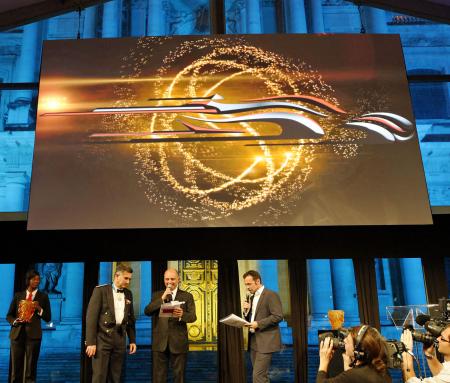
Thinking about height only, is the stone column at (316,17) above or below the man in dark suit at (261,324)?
above

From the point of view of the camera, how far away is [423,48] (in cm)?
1397

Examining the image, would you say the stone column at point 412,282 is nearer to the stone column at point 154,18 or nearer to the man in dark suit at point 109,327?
the stone column at point 154,18

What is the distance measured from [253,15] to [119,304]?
817 centimetres

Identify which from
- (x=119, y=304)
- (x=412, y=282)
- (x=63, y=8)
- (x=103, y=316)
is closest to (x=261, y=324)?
(x=119, y=304)

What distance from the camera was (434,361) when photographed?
2512 mm

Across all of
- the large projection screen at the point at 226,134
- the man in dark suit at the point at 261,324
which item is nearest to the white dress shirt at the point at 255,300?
the man in dark suit at the point at 261,324

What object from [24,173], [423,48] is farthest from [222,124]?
[423,48]

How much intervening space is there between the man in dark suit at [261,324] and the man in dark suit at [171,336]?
54 centimetres

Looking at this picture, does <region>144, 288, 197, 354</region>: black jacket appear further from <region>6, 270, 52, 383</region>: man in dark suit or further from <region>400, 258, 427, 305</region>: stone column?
<region>400, 258, 427, 305</region>: stone column

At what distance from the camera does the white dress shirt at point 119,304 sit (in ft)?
14.1

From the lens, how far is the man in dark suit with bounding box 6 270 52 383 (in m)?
4.68

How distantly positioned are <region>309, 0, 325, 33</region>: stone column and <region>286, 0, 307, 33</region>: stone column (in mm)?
727

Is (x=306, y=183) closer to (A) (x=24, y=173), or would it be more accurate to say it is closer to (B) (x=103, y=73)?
(B) (x=103, y=73)

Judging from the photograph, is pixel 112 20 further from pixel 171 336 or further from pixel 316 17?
pixel 171 336
